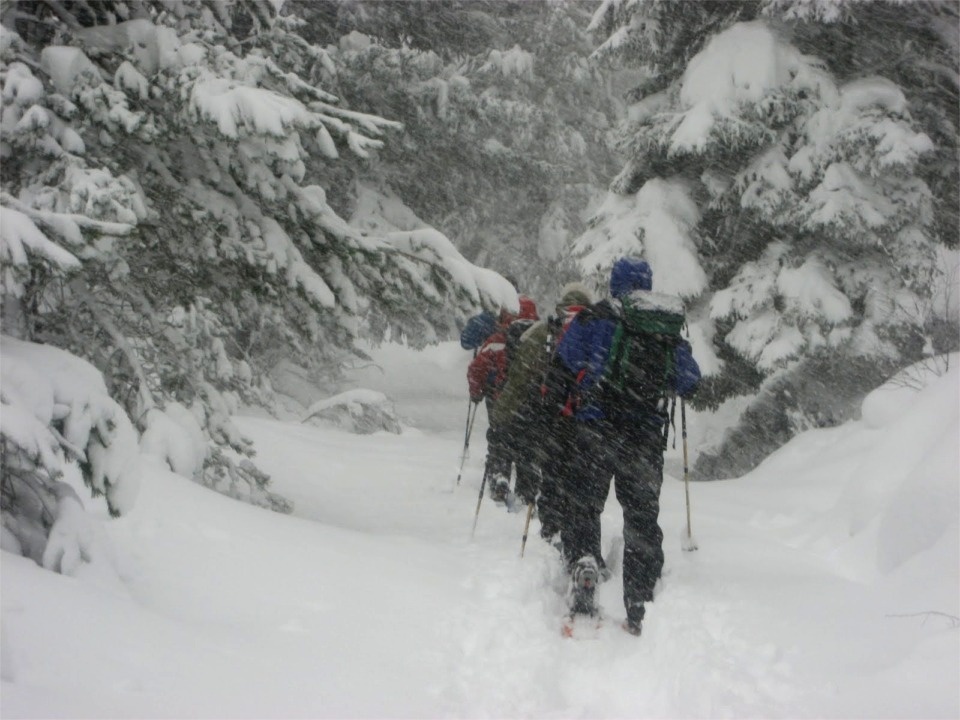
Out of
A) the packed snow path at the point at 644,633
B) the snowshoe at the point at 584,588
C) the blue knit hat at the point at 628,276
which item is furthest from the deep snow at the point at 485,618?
the blue knit hat at the point at 628,276

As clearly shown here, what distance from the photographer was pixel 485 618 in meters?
4.59

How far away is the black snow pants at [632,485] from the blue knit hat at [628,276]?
0.89 m

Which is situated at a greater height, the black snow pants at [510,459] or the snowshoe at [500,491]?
the black snow pants at [510,459]

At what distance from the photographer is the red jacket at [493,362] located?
24.5 feet

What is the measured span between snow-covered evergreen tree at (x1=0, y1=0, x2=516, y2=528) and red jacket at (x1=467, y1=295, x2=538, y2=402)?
1279mm

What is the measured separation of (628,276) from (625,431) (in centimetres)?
100


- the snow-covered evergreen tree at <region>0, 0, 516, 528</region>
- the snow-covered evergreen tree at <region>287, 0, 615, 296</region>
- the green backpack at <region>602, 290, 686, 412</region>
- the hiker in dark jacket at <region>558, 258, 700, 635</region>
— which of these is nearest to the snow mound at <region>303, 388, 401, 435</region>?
the snow-covered evergreen tree at <region>287, 0, 615, 296</region>

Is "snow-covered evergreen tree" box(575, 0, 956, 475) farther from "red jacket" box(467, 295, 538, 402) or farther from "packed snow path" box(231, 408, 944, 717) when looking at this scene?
"packed snow path" box(231, 408, 944, 717)

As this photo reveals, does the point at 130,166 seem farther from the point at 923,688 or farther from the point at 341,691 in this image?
the point at 923,688

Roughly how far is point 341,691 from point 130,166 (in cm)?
398

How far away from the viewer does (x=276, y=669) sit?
10.8ft

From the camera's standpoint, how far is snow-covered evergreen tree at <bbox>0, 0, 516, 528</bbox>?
4652 millimetres

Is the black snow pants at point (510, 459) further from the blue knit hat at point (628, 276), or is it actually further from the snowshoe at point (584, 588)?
the blue knit hat at point (628, 276)

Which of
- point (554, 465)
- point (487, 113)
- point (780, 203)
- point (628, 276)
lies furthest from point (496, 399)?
point (487, 113)
